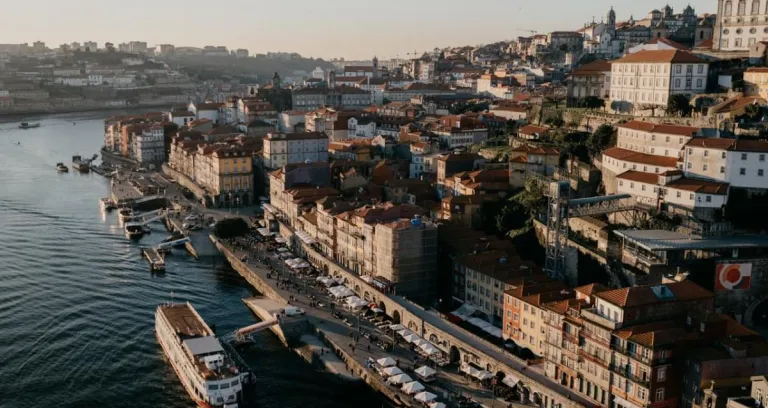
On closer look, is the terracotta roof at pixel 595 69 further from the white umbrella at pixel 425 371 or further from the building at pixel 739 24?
the white umbrella at pixel 425 371

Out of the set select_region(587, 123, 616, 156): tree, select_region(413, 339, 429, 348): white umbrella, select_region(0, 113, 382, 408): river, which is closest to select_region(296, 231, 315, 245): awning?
select_region(0, 113, 382, 408): river

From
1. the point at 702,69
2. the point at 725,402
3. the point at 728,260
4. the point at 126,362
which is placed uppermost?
the point at 702,69

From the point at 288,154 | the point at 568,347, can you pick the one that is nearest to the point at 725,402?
the point at 568,347

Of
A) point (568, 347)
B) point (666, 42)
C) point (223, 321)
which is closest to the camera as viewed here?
point (568, 347)

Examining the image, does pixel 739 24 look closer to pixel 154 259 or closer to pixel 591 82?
pixel 591 82

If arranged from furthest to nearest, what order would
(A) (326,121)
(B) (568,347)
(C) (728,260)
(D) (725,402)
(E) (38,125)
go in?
(E) (38,125), (A) (326,121), (C) (728,260), (B) (568,347), (D) (725,402)

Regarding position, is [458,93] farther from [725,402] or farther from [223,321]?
[725,402]
